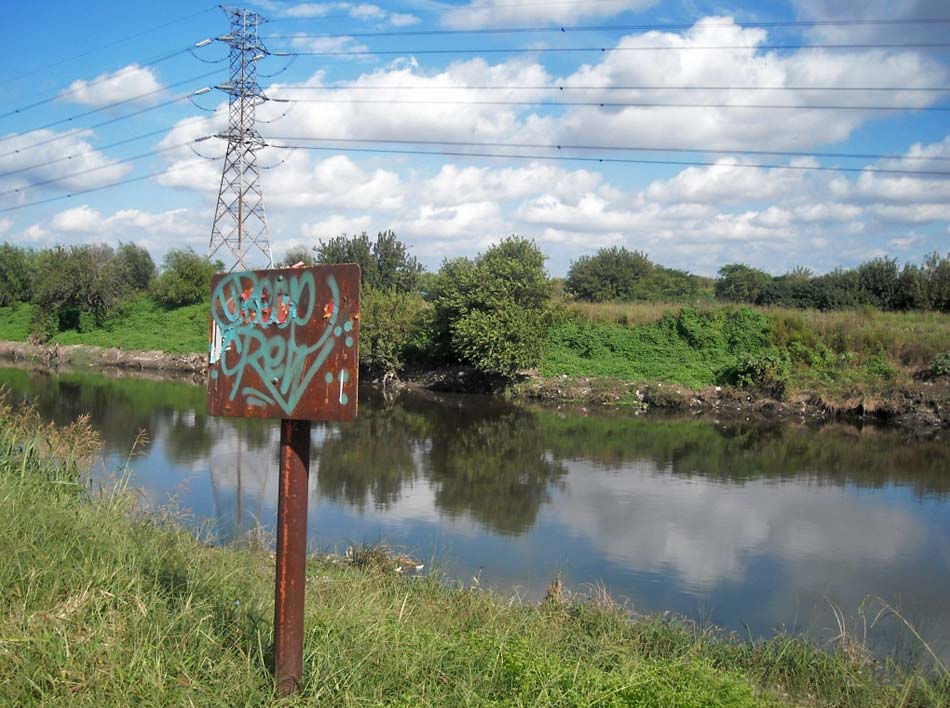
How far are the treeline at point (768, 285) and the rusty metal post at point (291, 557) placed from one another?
3179 centimetres

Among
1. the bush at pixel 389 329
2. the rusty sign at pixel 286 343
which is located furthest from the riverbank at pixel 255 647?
the bush at pixel 389 329

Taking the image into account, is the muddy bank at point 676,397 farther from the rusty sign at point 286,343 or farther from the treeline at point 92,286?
the rusty sign at point 286,343

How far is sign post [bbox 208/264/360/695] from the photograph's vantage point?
10.3 ft

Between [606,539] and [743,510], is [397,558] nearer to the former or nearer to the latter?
[606,539]

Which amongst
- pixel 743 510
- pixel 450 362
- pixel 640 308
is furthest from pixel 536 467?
pixel 640 308

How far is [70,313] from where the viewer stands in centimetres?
4172

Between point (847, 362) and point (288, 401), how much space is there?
24.5 m

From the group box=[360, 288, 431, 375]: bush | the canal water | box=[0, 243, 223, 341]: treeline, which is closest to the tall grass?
the canal water

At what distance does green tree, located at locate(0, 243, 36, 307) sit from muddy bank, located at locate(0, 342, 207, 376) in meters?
8.32

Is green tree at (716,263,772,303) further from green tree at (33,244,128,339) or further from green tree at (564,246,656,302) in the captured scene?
green tree at (33,244,128,339)

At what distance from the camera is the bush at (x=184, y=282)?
4075 centimetres

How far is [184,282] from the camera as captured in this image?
40812mm

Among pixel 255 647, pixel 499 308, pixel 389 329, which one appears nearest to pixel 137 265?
pixel 389 329

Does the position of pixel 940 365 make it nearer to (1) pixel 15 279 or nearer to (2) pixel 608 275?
(2) pixel 608 275
